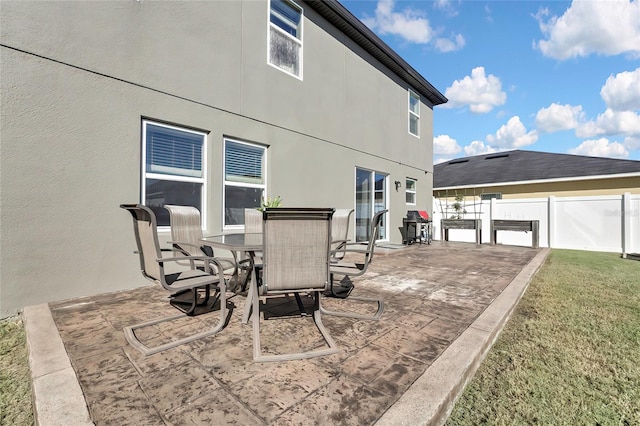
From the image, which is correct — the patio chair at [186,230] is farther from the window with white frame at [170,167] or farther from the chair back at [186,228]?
the window with white frame at [170,167]

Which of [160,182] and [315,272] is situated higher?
[160,182]

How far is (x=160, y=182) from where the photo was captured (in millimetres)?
4344

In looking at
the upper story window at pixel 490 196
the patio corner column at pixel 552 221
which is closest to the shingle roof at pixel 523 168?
the upper story window at pixel 490 196

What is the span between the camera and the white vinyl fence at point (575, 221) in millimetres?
8617

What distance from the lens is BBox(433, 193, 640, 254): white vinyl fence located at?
28.3ft

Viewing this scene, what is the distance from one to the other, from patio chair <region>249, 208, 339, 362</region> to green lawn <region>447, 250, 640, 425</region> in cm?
108

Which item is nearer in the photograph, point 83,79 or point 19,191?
point 19,191

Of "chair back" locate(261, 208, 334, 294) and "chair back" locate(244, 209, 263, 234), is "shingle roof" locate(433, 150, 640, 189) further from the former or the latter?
"chair back" locate(261, 208, 334, 294)

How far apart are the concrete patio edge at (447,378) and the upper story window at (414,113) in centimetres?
891

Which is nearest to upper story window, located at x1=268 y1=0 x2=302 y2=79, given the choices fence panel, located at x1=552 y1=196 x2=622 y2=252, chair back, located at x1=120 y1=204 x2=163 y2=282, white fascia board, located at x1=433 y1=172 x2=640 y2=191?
chair back, located at x1=120 y1=204 x2=163 y2=282

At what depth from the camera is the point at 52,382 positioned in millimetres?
1724

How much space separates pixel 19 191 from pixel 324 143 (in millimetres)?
5317

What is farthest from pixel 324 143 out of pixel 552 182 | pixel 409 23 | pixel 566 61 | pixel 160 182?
pixel 566 61

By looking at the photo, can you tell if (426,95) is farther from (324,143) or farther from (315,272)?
(315,272)
